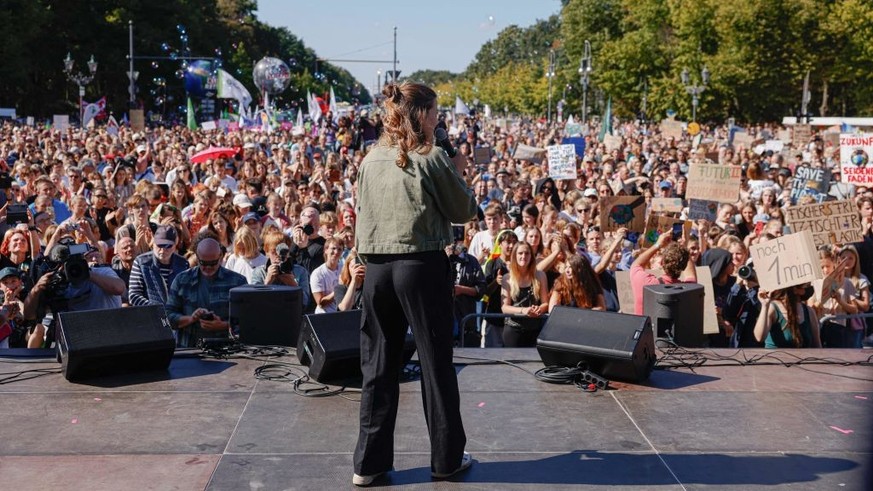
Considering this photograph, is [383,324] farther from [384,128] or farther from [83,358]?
[83,358]

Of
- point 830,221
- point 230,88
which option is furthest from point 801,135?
point 830,221

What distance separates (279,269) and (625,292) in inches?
115

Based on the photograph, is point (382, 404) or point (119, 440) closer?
point (382, 404)

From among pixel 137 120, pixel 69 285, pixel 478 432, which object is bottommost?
pixel 478 432

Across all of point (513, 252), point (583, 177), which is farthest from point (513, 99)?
point (513, 252)

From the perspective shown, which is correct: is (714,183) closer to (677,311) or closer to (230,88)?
(677,311)

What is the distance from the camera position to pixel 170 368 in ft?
21.9

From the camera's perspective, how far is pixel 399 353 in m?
4.73

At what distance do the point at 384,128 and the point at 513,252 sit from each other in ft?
15.0

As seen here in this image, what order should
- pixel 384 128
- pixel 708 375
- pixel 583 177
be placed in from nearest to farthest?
1. pixel 384 128
2. pixel 708 375
3. pixel 583 177

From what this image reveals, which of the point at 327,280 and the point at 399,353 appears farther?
the point at 327,280

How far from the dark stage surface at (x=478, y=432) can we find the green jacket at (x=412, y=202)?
109cm

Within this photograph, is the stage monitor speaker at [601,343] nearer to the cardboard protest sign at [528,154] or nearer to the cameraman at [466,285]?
the cameraman at [466,285]

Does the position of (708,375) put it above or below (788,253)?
below
